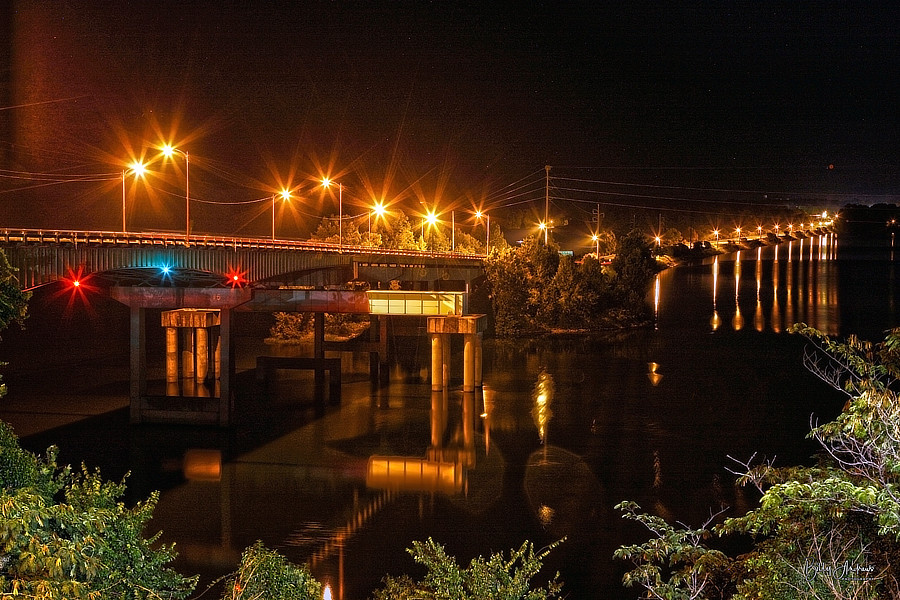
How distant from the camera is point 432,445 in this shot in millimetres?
25219

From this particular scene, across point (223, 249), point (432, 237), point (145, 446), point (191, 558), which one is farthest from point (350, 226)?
point (191, 558)

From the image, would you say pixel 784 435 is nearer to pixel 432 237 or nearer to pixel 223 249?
pixel 223 249

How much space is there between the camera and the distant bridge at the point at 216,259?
26.5 meters

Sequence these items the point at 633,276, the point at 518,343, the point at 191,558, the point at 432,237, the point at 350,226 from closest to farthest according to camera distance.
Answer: the point at 191,558 → the point at 518,343 → the point at 633,276 → the point at 350,226 → the point at 432,237

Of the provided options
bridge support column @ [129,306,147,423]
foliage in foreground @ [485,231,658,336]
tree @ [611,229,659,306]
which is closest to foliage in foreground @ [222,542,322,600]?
bridge support column @ [129,306,147,423]

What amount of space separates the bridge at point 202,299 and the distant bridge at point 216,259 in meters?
0.05

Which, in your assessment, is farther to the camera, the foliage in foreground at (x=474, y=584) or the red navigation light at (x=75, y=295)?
the red navigation light at (x=75, y=295)

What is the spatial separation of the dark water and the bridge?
114 centimetres

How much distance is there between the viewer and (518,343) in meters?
51.0

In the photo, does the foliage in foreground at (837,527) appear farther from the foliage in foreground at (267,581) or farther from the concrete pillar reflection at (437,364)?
the concrete pillar reflection at (437,364)

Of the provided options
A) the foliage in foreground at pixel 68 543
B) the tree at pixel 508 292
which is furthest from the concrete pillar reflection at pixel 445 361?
the foliage in foreground at pixel 68 543

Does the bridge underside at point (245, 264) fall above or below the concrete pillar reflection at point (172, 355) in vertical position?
above

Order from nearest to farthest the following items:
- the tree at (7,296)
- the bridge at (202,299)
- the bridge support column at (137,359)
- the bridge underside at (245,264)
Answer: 1. the tree at (7,296)
2. the bridge underside at (245,264)
3. the bridge at (202,299)
4. the bridge support column at (137,359)

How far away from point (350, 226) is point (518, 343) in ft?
68.9
